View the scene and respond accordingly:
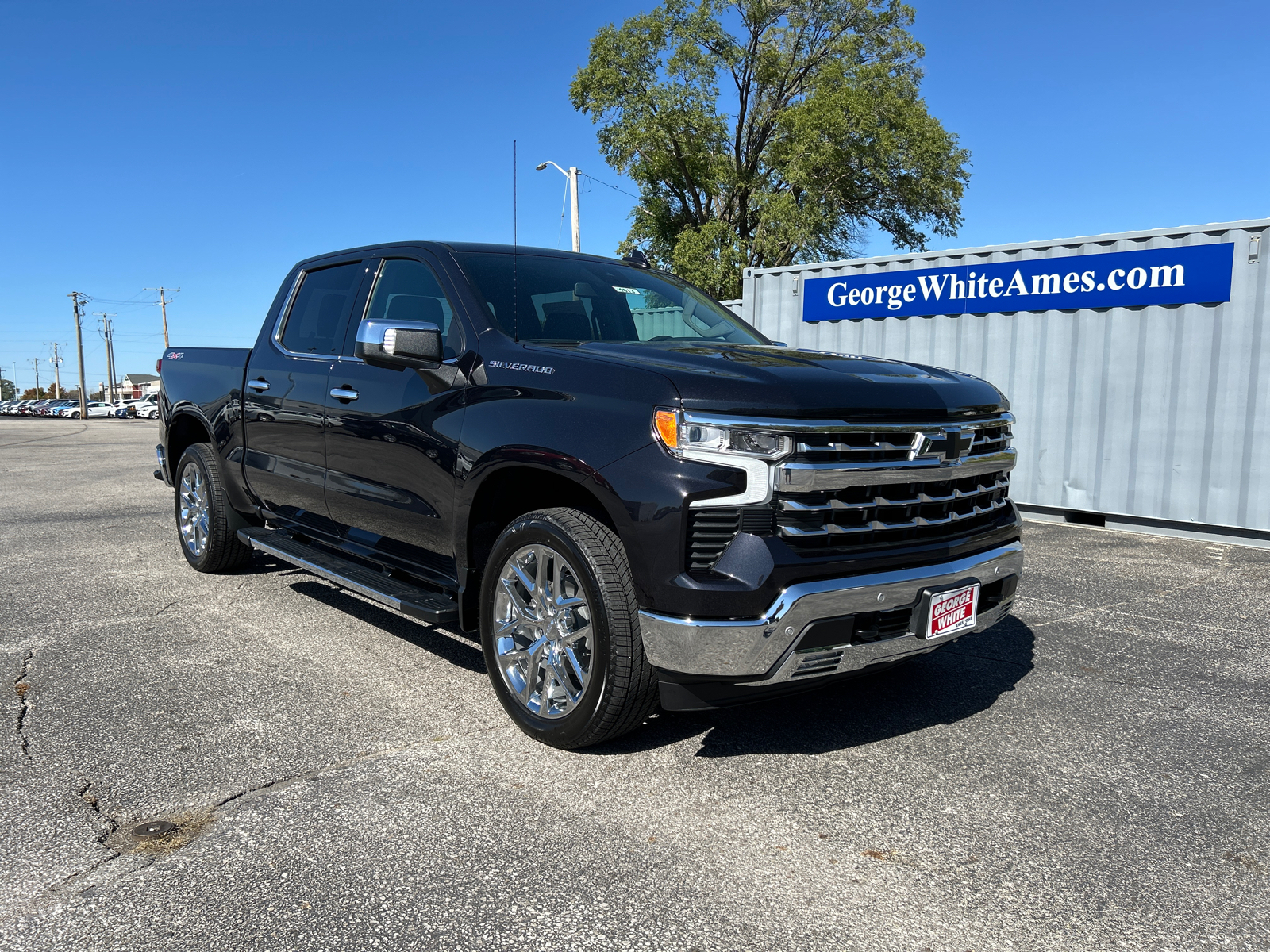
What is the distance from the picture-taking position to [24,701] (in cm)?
392

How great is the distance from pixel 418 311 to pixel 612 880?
2770 mm

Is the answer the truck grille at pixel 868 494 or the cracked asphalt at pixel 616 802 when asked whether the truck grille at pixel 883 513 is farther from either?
the cracked asphalt at pixel 616 802

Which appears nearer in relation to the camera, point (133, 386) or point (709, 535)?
point (709, 535)

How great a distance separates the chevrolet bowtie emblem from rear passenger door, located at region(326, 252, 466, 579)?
1.73m

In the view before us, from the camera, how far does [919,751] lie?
3.50 metres

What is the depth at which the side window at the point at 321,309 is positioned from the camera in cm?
490

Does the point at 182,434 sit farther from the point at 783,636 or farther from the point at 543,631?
the point at 783,636

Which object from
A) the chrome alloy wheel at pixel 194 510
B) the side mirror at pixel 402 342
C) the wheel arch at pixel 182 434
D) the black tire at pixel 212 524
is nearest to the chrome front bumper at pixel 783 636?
the side mirror at pixel 402 342

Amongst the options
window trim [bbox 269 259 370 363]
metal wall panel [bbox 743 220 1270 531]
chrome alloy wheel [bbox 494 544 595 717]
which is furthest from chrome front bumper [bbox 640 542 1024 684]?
metal wall panel [bbox 743 220 1270 531]

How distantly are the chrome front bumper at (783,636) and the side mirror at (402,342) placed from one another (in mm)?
1458

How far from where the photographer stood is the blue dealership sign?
27.6 ft

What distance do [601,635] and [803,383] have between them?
1043mm

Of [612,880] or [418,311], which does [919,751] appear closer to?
[612,880]

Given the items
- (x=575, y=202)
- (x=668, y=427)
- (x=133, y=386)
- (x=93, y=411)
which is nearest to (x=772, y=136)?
(x=575, y=202)
